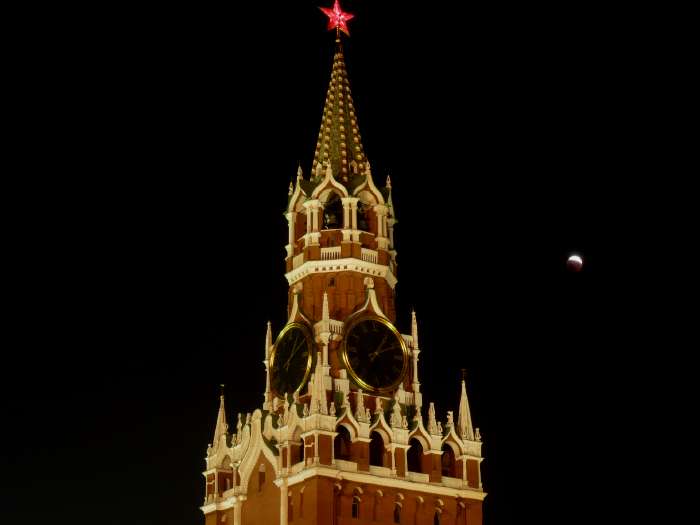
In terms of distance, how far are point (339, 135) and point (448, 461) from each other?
21.5 metres

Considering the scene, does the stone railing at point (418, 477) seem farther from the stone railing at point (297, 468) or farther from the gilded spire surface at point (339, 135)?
the gilded spire surface at point (339, 135)

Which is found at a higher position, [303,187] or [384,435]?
[303,187]

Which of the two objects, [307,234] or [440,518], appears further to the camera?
[307,234]

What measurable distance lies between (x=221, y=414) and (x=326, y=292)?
375 inches

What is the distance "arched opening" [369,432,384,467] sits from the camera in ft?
330

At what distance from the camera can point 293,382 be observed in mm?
102938

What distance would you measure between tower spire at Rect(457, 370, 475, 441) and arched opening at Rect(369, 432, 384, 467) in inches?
194

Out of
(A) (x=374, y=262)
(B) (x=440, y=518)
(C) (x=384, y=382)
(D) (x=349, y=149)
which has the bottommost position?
(B) (x=440, y=518)

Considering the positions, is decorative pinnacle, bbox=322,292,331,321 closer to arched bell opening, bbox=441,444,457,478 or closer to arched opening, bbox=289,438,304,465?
arched opening, bbox=289,438,304,465

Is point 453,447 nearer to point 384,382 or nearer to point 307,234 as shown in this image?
point 384,382

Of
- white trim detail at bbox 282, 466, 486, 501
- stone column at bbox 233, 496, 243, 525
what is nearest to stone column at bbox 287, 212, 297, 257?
stone column at bbox 233, 496, 243, 525

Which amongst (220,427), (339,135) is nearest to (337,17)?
(339,135)

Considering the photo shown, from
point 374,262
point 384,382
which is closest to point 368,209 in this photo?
point 374,262

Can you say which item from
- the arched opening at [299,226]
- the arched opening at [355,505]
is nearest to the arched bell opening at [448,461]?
the arched opening at [355,505]
